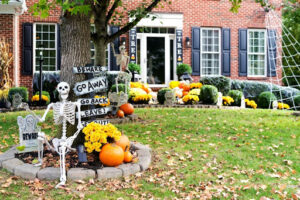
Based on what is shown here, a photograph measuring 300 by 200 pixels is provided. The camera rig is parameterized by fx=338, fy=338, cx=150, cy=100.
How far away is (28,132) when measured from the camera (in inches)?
172

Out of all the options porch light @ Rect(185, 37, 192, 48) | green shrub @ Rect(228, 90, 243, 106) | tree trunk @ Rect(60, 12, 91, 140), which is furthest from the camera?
porch light @ Rect(185, 37, 192, 48)

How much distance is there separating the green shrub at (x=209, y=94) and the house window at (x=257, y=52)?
5.15 metres

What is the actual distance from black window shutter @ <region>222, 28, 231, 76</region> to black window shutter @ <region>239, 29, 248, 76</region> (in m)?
0.52

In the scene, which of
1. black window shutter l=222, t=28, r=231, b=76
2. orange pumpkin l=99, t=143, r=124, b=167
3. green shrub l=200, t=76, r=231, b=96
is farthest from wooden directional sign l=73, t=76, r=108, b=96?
black window shutter l=222, t=28, r=231, b=76

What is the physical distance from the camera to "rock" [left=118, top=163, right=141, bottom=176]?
161 inches

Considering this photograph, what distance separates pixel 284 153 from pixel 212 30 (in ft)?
32.5

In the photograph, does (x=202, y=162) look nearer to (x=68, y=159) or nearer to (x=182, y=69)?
(x=68, y=159)

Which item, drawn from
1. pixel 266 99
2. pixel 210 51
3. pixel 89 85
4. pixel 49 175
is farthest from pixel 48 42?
pixel 49 175

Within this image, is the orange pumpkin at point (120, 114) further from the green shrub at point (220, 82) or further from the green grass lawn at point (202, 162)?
the green shrub at point (220, 82)

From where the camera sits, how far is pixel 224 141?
18.4 ft

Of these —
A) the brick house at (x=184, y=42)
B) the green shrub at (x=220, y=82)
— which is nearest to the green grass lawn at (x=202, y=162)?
the green shrub at (x=220, y=82)

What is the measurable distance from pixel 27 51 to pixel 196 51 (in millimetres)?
6541

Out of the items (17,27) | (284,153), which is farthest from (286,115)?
(17,27)

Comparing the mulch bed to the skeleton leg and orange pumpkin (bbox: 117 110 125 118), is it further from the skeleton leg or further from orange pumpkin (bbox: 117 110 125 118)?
orange pumpkin (bbox: 117 110 125 118)
